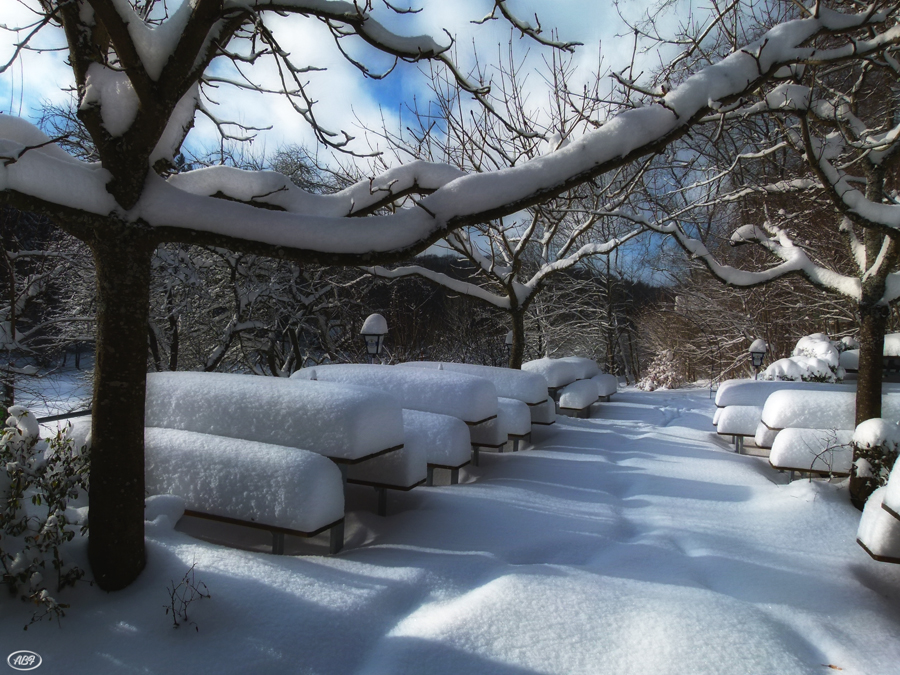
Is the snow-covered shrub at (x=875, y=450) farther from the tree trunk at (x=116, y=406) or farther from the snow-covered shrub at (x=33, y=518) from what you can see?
the snow-covered shrub at (x=33, y=518)

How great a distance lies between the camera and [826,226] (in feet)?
44.4

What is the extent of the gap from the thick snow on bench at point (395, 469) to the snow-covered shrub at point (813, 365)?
7.36m

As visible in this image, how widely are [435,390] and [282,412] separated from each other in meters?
2.31

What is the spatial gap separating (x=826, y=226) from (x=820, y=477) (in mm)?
10002

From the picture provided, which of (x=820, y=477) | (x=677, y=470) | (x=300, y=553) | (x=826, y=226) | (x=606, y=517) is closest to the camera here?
(x=300, y=553)

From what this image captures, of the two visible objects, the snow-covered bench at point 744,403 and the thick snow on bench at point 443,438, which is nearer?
the thick snow on bench at point 443,438

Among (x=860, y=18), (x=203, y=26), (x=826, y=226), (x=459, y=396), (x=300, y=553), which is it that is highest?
(x=826, y=226)

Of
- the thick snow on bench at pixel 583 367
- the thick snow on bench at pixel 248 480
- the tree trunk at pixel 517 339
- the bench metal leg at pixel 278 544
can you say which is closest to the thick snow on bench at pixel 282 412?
the thick snow on bench at pixel 248 480

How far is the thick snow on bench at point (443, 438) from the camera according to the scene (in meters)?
5.66

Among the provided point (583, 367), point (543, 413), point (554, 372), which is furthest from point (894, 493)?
point (583, 367)

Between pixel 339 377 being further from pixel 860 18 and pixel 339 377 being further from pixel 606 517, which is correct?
pixel 860 18

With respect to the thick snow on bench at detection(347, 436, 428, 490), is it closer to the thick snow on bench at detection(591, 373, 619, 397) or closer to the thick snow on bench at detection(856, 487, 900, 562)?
the thick snow on bench at detection(856, 487, 900, 562)

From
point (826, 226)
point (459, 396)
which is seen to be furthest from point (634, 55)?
point (826, 226)

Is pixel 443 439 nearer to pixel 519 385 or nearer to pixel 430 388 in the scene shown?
pixel 430 388
